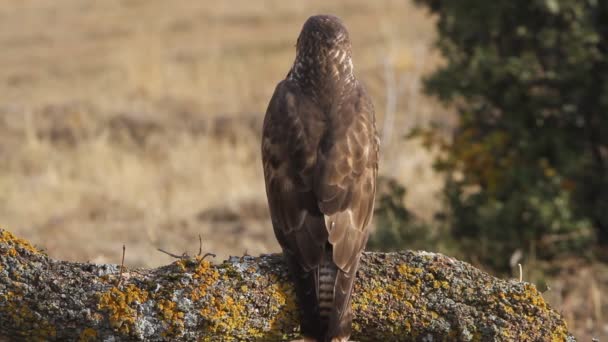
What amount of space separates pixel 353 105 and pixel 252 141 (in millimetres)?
11698

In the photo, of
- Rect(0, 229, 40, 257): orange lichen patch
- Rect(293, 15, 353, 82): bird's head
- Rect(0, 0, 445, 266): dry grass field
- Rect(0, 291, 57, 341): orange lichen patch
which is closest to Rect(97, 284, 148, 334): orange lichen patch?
Rect(0, 291, 57, 341): orange lichen patch

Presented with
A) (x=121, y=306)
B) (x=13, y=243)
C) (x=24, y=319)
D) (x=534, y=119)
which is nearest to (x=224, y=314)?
(x=121, y=306)

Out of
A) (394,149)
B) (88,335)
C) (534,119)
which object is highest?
(394,149)

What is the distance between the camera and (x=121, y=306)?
152 inches

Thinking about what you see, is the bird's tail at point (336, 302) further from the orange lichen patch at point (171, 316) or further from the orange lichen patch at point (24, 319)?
the orange lichen patch at point (24, 319)

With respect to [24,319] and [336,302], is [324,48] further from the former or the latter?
[24,319]

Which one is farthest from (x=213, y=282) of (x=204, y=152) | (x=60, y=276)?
(x=204, y=152)

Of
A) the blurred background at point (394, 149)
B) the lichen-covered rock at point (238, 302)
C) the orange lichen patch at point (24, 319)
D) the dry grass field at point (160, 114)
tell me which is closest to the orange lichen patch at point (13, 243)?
the lichen-covered rock at point (238, 302)

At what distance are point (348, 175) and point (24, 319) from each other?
5.24 feet

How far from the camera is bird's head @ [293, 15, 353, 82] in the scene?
5.42m

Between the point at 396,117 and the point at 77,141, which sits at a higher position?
the point at 396,117

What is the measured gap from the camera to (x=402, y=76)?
66.2 ft

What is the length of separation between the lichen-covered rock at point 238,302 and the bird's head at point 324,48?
1273mm

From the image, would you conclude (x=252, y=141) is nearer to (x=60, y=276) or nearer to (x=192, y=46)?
(x=192, y=46)
